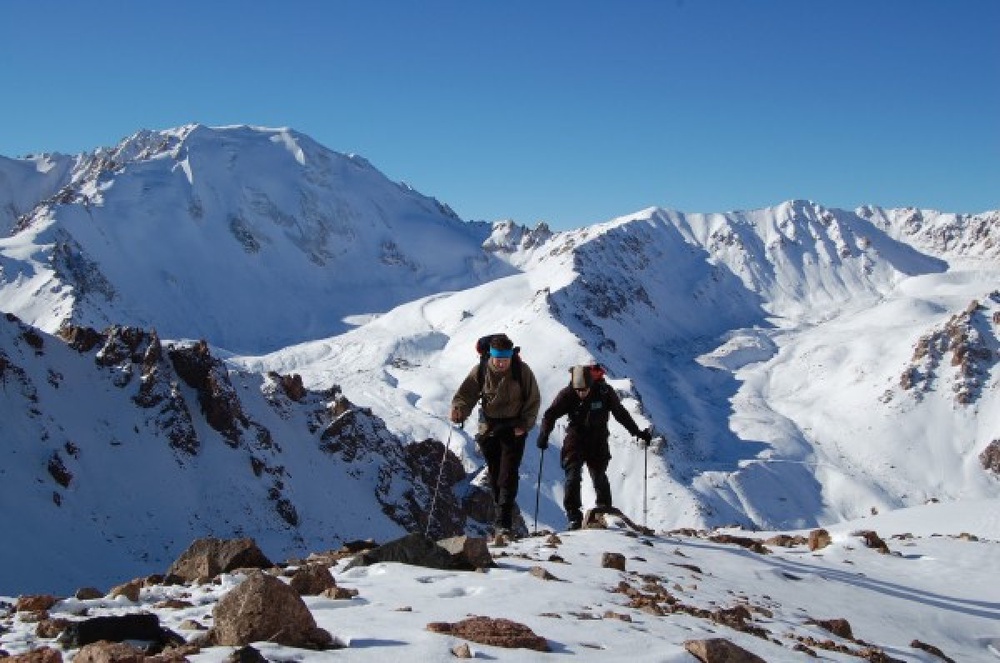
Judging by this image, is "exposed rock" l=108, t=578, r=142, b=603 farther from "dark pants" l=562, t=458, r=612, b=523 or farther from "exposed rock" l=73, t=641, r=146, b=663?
"dark pants" l=562, t=458, r=612, b=523

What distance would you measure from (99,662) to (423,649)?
2239mm

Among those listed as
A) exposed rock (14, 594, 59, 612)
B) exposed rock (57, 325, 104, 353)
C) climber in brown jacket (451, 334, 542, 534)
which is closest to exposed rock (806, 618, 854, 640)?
climber in brown jacket (451, 334, 542, 534)

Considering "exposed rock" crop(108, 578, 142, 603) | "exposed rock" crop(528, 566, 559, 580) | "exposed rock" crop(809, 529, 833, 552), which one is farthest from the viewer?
"exposed rock" crop(809, 529, 833, 552)

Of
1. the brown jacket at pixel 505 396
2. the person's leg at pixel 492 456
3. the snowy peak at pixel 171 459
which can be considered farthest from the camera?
the snowy peak at pixel 171 459

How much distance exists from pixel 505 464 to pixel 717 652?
8.53 meters

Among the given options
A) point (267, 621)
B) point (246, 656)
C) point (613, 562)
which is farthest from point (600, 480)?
point (246, 656)

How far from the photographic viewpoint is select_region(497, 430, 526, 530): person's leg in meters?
15.8

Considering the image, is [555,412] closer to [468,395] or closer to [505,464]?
[505,464]

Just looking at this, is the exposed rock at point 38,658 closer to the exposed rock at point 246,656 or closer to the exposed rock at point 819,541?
the exposed rock at point 246,656

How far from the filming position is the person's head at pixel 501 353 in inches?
608

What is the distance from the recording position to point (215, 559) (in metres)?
11.2

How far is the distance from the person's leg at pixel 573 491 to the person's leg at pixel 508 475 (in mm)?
1467

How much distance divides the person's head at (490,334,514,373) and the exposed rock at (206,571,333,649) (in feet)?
28.1

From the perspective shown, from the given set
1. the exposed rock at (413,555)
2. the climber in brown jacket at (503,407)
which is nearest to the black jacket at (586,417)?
the climber in brown jacket at (503,407)
